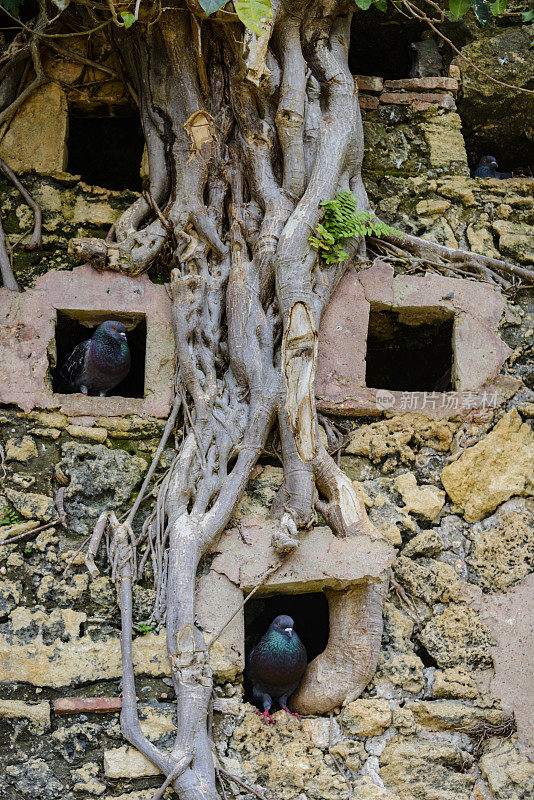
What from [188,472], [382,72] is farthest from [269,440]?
[382,72]

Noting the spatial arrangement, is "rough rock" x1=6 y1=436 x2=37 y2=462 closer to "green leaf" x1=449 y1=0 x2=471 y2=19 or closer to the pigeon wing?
the pigeon wing

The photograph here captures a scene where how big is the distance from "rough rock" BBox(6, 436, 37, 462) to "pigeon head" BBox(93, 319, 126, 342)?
625 millimetres

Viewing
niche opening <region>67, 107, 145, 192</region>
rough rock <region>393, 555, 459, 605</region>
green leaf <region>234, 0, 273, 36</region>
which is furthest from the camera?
niche opening <region>67, 107, 145, 192</region>

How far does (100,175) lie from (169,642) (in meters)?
3.43

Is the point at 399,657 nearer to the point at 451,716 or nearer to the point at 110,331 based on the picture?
the point at 451,716

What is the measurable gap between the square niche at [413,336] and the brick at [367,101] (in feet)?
3.83

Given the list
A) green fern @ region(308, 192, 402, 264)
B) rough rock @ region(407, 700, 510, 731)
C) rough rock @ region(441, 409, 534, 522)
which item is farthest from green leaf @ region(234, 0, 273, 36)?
rough rock @ region(407, 700, 510, 731)

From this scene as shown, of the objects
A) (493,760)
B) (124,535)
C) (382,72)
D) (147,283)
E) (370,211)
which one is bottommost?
(493,760)

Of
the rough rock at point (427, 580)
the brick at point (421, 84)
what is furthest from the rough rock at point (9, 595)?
the brick at point (421, 84)

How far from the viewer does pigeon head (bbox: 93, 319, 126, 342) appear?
15.7 ft

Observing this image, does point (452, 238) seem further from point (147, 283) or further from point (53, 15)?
point (53, 15)

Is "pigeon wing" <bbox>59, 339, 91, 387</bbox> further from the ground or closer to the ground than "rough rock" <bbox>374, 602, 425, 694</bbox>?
further from the ground

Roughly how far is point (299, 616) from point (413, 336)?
68.4 inches

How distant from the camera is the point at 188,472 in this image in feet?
14.5
